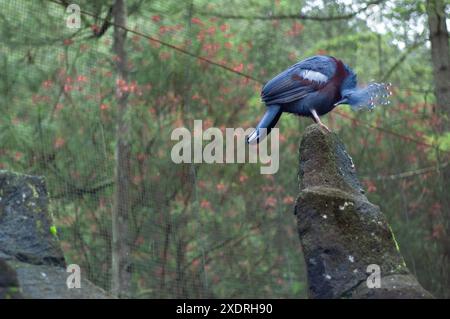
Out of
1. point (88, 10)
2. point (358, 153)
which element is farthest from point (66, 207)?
point (358, 153)

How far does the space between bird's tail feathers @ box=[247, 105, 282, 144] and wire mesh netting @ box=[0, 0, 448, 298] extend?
4183mm

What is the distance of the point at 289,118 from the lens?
10.8 metres

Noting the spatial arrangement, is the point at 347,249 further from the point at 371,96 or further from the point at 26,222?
the point at 26,222

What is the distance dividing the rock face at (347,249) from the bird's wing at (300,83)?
32.1 inches

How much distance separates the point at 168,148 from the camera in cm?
984

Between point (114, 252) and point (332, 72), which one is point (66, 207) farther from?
point (332, 72)

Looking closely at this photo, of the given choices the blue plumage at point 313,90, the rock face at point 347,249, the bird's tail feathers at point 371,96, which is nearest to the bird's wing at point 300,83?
the blue plumage at point 313,90

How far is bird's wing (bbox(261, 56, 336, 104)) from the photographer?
464 cm

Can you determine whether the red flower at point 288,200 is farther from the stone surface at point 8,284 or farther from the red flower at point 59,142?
the stone surface at point 8,284

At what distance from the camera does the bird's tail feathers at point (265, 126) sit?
450 cm

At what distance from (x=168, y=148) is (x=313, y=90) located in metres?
5.33
